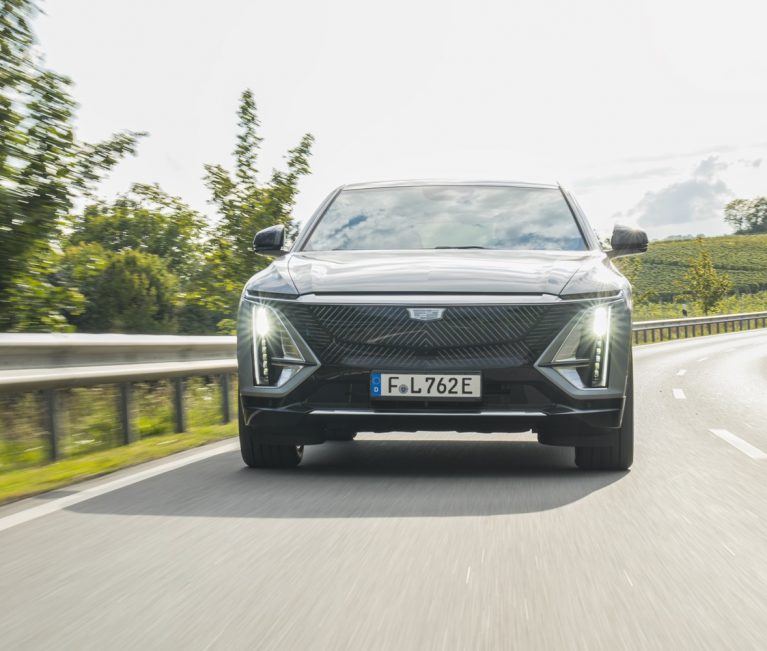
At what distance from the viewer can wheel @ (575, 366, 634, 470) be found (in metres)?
5.89

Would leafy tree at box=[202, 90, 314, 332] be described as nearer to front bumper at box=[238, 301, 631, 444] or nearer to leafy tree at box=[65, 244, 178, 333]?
front bumper at box=[238, 301, 631, 444]

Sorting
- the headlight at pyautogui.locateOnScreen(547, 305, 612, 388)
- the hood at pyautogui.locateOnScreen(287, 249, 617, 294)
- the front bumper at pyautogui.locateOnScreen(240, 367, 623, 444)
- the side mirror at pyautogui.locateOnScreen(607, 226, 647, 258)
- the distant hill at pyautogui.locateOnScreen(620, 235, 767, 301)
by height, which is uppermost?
the distant hill at pyautogui.locateOnScreen(620, 235, 767, 301)

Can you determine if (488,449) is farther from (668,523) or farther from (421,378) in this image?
(668,523)

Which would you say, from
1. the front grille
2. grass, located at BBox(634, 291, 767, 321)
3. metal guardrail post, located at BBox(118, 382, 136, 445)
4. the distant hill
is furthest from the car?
the distant hill

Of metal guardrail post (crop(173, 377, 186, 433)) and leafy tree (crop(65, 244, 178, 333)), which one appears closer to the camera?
metal guardrail post (crop(173, 377, 186, 433))

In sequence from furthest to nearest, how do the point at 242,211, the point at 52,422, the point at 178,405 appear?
the point at 242,211
the point at 178,405
the point at 52,422

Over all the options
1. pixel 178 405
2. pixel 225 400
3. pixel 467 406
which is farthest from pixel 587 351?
pixel 225 400

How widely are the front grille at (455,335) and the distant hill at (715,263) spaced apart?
109 meters

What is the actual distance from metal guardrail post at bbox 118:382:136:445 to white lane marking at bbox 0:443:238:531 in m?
0.82

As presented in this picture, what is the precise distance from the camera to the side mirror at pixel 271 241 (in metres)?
6.66

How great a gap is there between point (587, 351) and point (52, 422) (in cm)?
344

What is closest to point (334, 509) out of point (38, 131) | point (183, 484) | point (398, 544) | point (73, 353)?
point (398, 544)

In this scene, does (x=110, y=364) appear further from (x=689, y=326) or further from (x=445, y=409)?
(x=689, y=326)

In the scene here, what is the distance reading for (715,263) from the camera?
13412 centimetres
